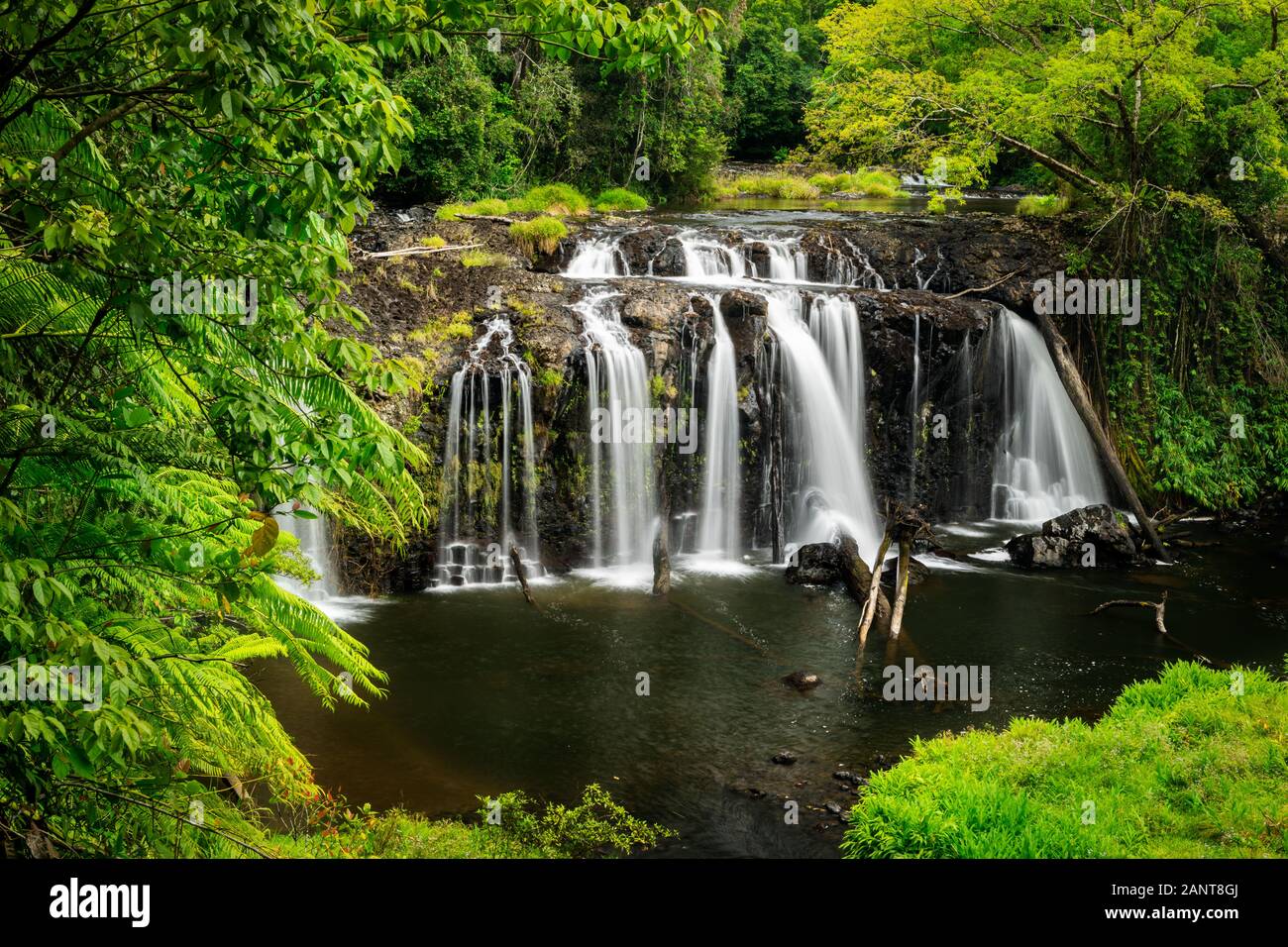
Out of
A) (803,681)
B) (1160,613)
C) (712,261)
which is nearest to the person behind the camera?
(803,681)

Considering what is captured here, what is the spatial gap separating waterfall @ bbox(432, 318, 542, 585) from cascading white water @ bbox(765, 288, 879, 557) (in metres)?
4.37

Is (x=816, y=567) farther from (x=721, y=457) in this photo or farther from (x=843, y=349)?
(x=843, y=349)

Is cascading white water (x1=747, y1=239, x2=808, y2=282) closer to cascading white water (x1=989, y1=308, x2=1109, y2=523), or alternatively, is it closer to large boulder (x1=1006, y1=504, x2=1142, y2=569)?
cascading white water (x1=989, y1=308, x2=1109, y2=523)

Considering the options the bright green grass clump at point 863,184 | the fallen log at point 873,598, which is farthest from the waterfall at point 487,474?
the bright green grass clump at point 863,184

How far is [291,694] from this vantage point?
413 inches

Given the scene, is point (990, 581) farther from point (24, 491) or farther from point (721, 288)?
point (24, 491)

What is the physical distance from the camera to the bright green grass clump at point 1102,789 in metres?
7.02

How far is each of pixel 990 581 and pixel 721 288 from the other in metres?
6.38

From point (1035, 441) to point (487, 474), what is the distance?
10078mm

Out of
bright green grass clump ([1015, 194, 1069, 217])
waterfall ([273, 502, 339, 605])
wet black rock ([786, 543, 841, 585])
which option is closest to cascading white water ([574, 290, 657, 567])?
wet black rock ([786, 543, 841, 585])

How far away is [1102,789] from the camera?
306 inches

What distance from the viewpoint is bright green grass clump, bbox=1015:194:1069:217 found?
23188mm

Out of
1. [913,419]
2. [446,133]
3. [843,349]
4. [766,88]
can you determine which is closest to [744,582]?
[843,349]
